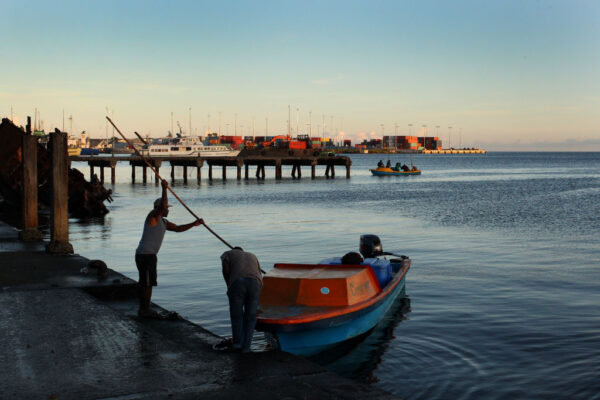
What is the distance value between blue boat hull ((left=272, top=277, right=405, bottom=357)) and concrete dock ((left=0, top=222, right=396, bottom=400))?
986 millimetres

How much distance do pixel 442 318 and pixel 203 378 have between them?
8.77 metres

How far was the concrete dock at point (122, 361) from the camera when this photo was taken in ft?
24.5

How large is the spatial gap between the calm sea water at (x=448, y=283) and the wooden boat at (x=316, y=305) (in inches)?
35.0

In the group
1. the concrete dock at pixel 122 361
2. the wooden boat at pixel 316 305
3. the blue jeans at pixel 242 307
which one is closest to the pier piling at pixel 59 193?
the concrete dock at pixel 122 361

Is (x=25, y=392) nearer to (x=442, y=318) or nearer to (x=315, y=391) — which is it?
(x=315, y=391)

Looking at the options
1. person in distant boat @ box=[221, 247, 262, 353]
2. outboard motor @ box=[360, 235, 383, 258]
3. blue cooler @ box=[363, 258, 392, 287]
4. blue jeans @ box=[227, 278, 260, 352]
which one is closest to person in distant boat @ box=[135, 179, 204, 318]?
person in distant boat @ box=[221, 247, 262, 353]

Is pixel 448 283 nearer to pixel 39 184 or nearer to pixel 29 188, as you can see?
pixel 29 188

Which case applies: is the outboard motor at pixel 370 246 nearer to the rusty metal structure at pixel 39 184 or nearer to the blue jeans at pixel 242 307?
the blue jeans at pixel 242 307

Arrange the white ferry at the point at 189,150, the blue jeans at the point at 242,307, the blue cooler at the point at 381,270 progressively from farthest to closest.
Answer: the white ferry at the point at 189,150
the blue cooler at the point at 381,270
the blue jeans at the point at 242,307

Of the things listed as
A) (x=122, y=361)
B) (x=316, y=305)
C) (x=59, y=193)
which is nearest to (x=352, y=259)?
(x=316, y=305)

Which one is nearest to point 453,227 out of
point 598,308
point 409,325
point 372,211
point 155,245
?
point 372,211

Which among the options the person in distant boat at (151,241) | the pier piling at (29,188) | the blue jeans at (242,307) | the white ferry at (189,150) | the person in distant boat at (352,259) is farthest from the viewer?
the white ferry at (189,150)

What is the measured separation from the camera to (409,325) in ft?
48.7

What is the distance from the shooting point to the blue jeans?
9195mm
